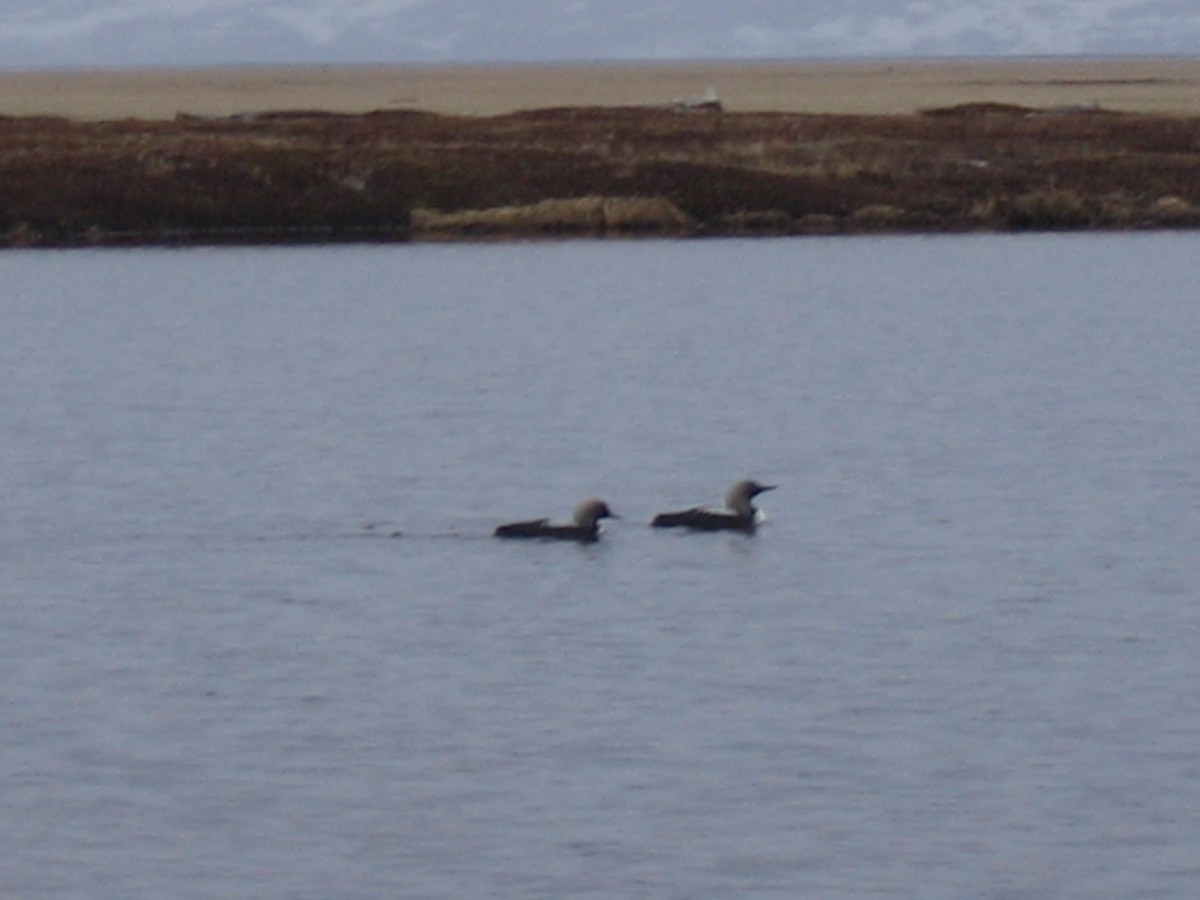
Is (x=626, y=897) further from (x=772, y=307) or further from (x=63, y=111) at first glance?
(x=63, y=111)

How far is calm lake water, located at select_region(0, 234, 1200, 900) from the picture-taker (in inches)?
549

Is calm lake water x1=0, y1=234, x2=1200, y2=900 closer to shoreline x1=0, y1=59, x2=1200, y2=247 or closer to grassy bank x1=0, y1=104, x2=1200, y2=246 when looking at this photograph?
grassy bank x1=0, y1=104, x2=1200, y2=246

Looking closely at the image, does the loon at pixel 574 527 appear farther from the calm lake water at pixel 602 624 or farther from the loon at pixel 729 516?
the loon at pixel 729 516

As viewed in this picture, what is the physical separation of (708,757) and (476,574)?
5945 mm

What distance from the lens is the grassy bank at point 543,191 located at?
5694cm

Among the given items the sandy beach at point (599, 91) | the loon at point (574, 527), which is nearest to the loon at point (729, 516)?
the loon at point (574, 527)

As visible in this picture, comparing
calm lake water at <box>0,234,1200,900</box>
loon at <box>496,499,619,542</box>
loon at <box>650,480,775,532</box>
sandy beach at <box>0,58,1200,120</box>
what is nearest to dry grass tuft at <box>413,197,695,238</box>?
calm lake water at <box>0,234,1200,900</box>

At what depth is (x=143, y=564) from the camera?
72.7 ft

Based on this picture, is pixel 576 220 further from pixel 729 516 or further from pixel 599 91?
pixel 599 91

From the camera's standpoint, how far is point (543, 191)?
58469 millimetres

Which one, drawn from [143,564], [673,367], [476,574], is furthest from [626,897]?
[673,367]

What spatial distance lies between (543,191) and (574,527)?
36596mm

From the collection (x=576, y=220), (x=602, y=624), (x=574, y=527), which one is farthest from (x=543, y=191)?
(x=602, y=624)

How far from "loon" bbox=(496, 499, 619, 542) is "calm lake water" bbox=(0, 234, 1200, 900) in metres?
0.16
